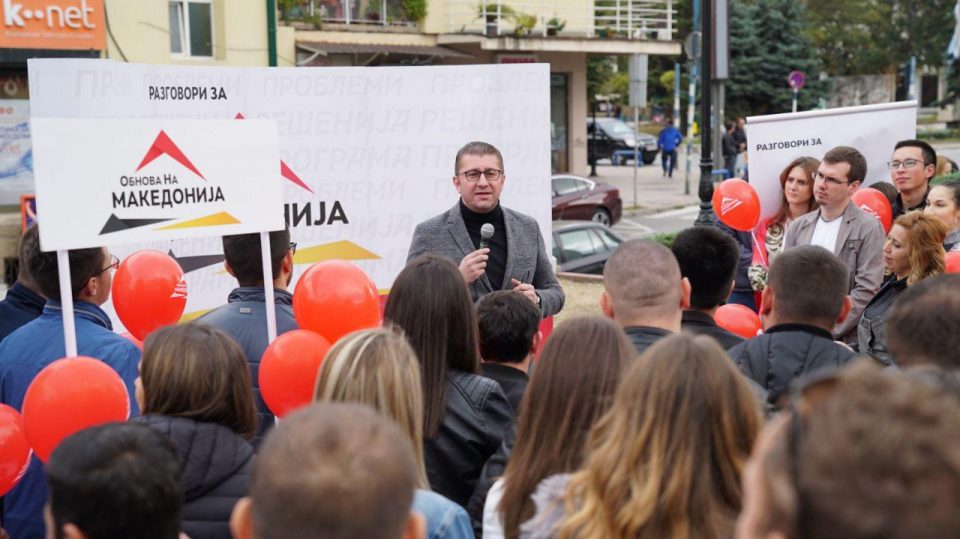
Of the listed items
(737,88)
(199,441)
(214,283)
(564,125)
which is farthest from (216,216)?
(737,88)

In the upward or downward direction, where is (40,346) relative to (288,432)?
downward

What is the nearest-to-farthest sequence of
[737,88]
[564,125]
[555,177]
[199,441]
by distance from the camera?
[199,441] → [555,177] → [564,125] → [737,88]

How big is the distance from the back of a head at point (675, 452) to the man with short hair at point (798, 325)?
44.4 inches

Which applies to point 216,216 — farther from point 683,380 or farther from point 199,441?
point 683,380

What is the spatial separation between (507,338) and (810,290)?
111 cm

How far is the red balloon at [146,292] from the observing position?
4.52 m

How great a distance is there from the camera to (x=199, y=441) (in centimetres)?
288

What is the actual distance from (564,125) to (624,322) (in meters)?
27.3

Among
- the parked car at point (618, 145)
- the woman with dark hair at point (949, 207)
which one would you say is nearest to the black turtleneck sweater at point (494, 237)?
the woman with dark hair at point (949, 207)

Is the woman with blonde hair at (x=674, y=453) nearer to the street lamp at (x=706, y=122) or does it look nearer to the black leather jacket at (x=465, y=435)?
the black leather jacket at (x=465, y=435)

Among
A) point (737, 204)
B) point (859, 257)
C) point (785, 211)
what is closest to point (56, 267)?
point (737, 204)

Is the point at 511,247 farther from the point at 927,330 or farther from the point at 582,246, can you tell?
the point at 582,246

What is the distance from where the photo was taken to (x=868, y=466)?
4.26ft

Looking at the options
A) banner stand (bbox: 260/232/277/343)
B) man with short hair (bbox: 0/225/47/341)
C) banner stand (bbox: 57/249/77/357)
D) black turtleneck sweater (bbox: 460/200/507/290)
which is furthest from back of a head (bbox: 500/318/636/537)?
black turtleneck sweater (bbox: 460/200/507/290)
